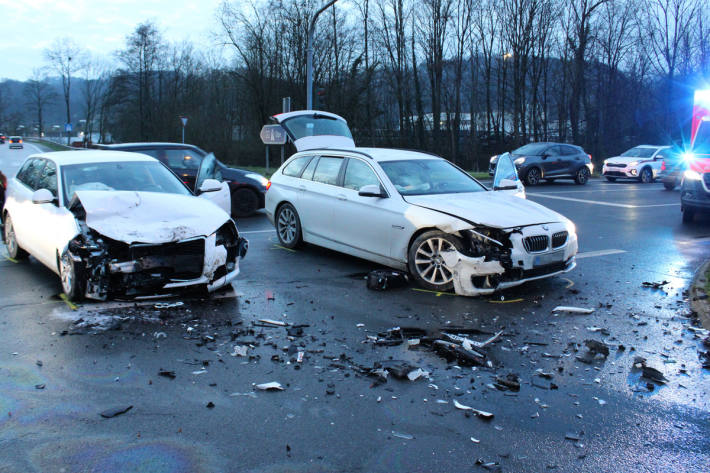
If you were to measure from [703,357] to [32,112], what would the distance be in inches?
4658

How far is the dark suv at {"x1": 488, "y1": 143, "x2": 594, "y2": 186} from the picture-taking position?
2347cm

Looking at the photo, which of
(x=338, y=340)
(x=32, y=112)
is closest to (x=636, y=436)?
(x=338, y=340)

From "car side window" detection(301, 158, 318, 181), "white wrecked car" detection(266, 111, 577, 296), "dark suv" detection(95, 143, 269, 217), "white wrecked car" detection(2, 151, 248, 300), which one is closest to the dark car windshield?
"dark suv" detection(95, 143, 269, 217)

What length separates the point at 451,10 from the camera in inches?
1628

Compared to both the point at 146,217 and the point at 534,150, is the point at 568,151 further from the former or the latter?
the point at 146,217

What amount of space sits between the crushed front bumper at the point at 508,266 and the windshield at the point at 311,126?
11.0 meters

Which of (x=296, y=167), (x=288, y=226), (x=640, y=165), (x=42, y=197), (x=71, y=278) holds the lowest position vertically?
(x=71, y=278)

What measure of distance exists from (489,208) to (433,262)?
971mm

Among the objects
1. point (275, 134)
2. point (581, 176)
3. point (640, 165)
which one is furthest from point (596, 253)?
point (640, 165)

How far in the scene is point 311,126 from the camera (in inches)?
682

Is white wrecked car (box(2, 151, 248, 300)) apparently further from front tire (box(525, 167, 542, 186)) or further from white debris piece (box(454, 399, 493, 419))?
front tire (box(525, 167, 542, 186))

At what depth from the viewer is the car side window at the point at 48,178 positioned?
737 cm

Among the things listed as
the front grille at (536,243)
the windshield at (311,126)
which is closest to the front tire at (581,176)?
the windshield at (311,126)

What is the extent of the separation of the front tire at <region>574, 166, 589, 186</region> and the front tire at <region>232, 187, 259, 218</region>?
51.5ft
